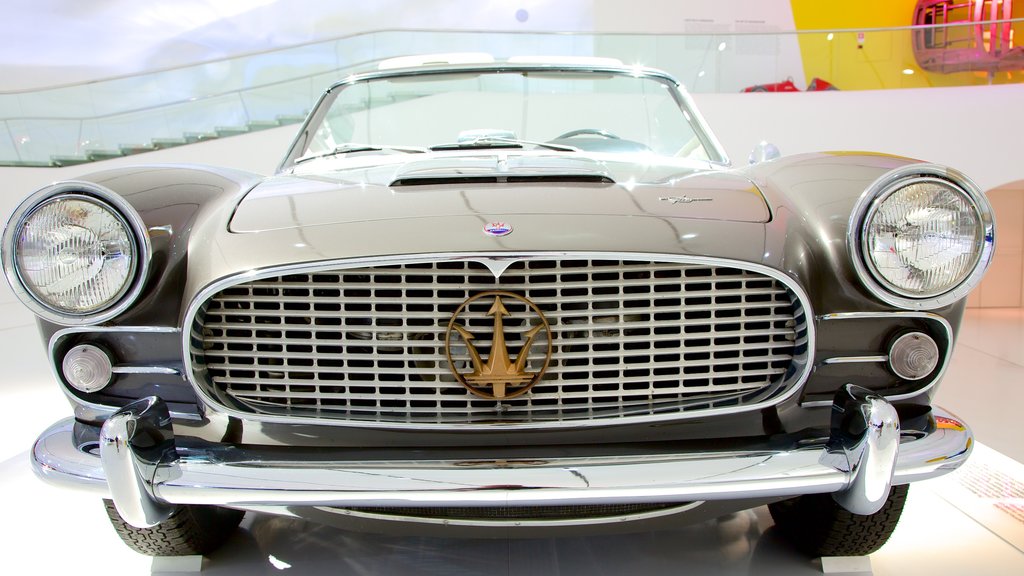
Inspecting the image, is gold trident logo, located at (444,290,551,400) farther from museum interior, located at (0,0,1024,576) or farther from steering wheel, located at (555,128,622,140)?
steering wheel, located at (555,128,622,140)

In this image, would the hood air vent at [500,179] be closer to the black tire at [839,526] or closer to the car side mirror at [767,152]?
the black tire at [839,526]

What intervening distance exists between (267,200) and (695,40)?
6035mm

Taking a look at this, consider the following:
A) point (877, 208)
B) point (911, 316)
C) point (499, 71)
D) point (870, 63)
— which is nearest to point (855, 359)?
point (911, 316)

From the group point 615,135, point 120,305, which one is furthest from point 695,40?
point 120,305

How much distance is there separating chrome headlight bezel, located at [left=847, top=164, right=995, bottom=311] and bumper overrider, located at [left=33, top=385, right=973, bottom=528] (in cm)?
22

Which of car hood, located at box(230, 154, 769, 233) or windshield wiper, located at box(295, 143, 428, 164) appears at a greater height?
windshield wiper, located at box(295, 143, 428, 164)

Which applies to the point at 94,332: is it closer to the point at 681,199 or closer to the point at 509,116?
the point at 681,199

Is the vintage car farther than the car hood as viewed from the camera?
No

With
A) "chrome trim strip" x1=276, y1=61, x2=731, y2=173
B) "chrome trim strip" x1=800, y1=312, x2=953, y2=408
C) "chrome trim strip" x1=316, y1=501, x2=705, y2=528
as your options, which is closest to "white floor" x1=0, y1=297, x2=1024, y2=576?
"chrome trim strip" x1=316, y1=501, x2=705, y2=528

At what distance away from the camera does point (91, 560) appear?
1824 millimetres

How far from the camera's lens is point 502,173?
167 cm

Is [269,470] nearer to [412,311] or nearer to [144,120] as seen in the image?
[412,311]

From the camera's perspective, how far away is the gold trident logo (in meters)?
1.36

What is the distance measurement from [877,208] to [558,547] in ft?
3.44
